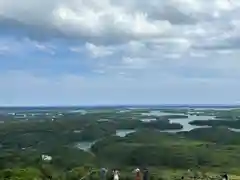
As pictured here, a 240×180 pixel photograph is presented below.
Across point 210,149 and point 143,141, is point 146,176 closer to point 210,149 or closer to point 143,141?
point 210,149

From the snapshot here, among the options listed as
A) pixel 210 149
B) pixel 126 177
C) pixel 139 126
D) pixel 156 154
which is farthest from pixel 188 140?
pixel 126 177

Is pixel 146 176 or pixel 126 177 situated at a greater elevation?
pixel 146 176

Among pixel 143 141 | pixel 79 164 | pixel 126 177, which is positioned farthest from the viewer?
pixel 143 141

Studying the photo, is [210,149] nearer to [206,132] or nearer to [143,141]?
[143,141]

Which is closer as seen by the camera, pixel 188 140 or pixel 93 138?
pixel 188 140

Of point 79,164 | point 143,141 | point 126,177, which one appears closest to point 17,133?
point 143,141

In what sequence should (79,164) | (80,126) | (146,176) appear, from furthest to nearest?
1. (80,126)
2. (79,164)
3. (146,176)
